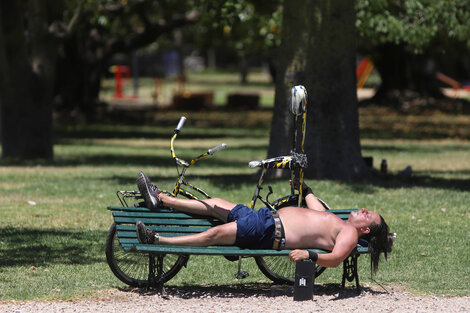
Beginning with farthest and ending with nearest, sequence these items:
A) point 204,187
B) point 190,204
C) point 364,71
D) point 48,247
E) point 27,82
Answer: point 364,71
point 27,82
point 204,187
point 48,247
point 190,204

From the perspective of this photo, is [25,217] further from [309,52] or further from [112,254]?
[309,52]

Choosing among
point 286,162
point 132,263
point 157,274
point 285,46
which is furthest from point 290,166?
point 285,46

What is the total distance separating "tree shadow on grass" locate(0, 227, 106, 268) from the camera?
8.17m

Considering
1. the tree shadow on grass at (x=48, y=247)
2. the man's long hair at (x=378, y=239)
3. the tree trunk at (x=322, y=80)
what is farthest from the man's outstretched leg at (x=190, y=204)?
→ the tree trunk at (x=322, y=80)

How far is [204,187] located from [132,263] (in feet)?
19.1

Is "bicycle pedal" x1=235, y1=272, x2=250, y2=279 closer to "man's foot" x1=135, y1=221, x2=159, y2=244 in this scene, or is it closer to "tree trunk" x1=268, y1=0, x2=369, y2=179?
"man's foot" x1=135, y1=221, x2=159, y2=244

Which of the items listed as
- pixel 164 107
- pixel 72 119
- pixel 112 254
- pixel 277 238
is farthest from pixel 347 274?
pixel 164 107

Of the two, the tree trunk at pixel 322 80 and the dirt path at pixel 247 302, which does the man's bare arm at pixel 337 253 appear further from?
the tree trunk at pixel 322 80

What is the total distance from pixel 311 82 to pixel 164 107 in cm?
2272

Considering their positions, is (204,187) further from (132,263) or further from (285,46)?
(132,263)

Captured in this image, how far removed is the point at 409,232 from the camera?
9.73 m

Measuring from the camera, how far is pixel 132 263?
23.7 ft

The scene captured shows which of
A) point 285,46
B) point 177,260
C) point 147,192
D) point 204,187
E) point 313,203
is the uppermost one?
point 285,46

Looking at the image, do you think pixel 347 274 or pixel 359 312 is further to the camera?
pixel 347 274
